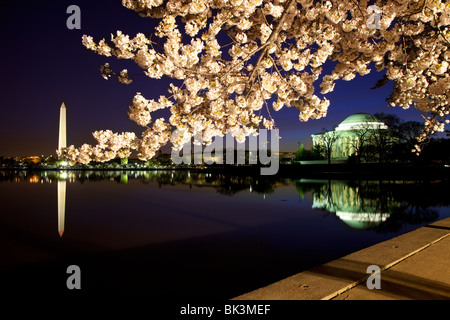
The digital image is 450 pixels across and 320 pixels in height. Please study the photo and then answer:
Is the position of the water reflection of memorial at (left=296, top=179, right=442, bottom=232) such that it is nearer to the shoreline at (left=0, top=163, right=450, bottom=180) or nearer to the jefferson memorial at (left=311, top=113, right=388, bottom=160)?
the shoreline at (left=0, top=163, right=450, bottom=180)

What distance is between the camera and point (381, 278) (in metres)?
4.53

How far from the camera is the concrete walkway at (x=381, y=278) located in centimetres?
403

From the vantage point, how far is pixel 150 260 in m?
8.58

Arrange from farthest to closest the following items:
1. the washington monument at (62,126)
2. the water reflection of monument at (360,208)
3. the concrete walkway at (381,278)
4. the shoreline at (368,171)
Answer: the washington monument at (62,126) → the shoreline at (368,171) → the water reflection of monument at (360,208) → the concrete walkway at (381,278)

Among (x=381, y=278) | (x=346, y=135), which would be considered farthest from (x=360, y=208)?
(x=346, y=135)

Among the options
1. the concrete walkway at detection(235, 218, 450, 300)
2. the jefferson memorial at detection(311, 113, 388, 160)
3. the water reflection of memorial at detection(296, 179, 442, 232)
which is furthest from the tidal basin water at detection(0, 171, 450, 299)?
the jefferson memorial at detection(311, 113, 388, 160)

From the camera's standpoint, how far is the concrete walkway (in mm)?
4031

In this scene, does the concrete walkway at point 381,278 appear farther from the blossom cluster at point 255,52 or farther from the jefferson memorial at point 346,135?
the jefferson memorial at point 346,135

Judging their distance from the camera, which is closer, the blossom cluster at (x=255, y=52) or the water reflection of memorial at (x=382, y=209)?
the blossom cluster at (x=255, y=52)

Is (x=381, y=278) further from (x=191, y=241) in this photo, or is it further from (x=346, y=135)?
(x=346, y=135)

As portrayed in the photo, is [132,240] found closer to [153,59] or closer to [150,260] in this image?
[150,260]

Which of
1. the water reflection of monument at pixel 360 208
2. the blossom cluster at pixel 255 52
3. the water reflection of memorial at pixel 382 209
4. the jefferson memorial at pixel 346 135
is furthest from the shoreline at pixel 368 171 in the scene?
the blossom cluster at pixel 255 52

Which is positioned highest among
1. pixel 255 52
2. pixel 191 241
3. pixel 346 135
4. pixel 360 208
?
pixel 346 135
